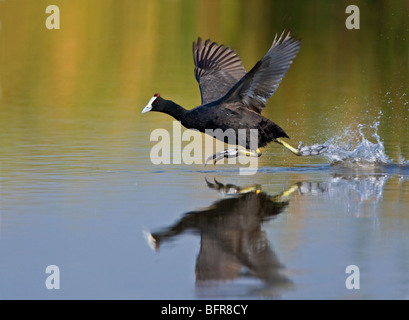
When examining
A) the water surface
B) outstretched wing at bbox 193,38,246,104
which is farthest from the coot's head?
outstretched wing at bbox 193,38,246,104

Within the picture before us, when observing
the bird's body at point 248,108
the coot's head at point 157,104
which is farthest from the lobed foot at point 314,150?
the coot's head at point 157,104

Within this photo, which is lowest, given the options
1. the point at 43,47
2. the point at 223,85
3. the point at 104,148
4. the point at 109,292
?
the point at 109,292

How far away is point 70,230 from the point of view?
632cm

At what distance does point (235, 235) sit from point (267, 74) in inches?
122

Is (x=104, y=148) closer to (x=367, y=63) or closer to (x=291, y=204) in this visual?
(x=291, y=204)

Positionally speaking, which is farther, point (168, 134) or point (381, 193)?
point (168, 134)

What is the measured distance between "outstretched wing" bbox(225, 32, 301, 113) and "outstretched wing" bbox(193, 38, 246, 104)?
1251 millimetres

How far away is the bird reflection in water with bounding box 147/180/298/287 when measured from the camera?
5.23m

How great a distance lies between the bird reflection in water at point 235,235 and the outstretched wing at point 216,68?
2604 millimetres

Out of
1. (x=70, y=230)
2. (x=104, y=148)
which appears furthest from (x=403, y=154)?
(x=70, y=230)

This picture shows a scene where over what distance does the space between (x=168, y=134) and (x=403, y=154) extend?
3.61 meters

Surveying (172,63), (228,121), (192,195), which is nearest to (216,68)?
(228,121)

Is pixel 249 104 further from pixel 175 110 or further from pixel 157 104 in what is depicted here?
pixel 157 104

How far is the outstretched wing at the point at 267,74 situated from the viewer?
28.5ft
